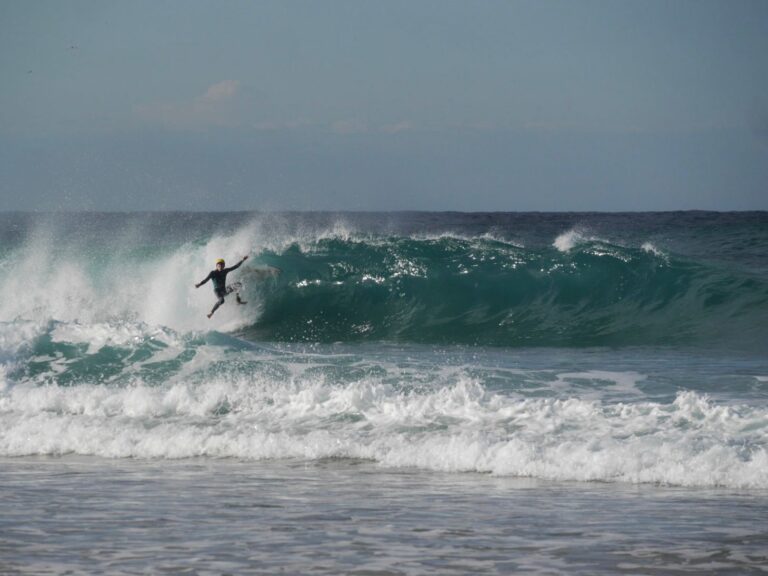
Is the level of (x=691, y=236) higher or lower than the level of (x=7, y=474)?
higher

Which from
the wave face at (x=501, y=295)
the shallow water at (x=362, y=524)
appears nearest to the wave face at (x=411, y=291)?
the wave face at (x=501, y=295)

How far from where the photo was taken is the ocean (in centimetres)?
661

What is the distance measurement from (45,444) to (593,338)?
11119 millimetres

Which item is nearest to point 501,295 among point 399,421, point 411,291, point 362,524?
point 411,291

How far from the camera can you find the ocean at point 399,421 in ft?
21.7

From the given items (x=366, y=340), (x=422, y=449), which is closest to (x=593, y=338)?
(x=366, y=340)

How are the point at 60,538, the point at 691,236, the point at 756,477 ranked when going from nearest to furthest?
the point at 60,538
the point at 756,477
the point at 691,236

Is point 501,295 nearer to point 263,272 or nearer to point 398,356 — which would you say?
Result: point 263,272

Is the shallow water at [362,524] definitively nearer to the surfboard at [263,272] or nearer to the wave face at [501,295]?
the wave face at [501,295]

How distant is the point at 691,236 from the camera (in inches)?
1718

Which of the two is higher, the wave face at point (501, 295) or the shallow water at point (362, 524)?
the wave face at point (501, 295)

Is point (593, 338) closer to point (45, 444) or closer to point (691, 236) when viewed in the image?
point (45, 444)

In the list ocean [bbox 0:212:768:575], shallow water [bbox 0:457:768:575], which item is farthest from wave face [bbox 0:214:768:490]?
shallow water [bbox 0:457:768:575]

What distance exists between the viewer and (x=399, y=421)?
1105 centimetres
